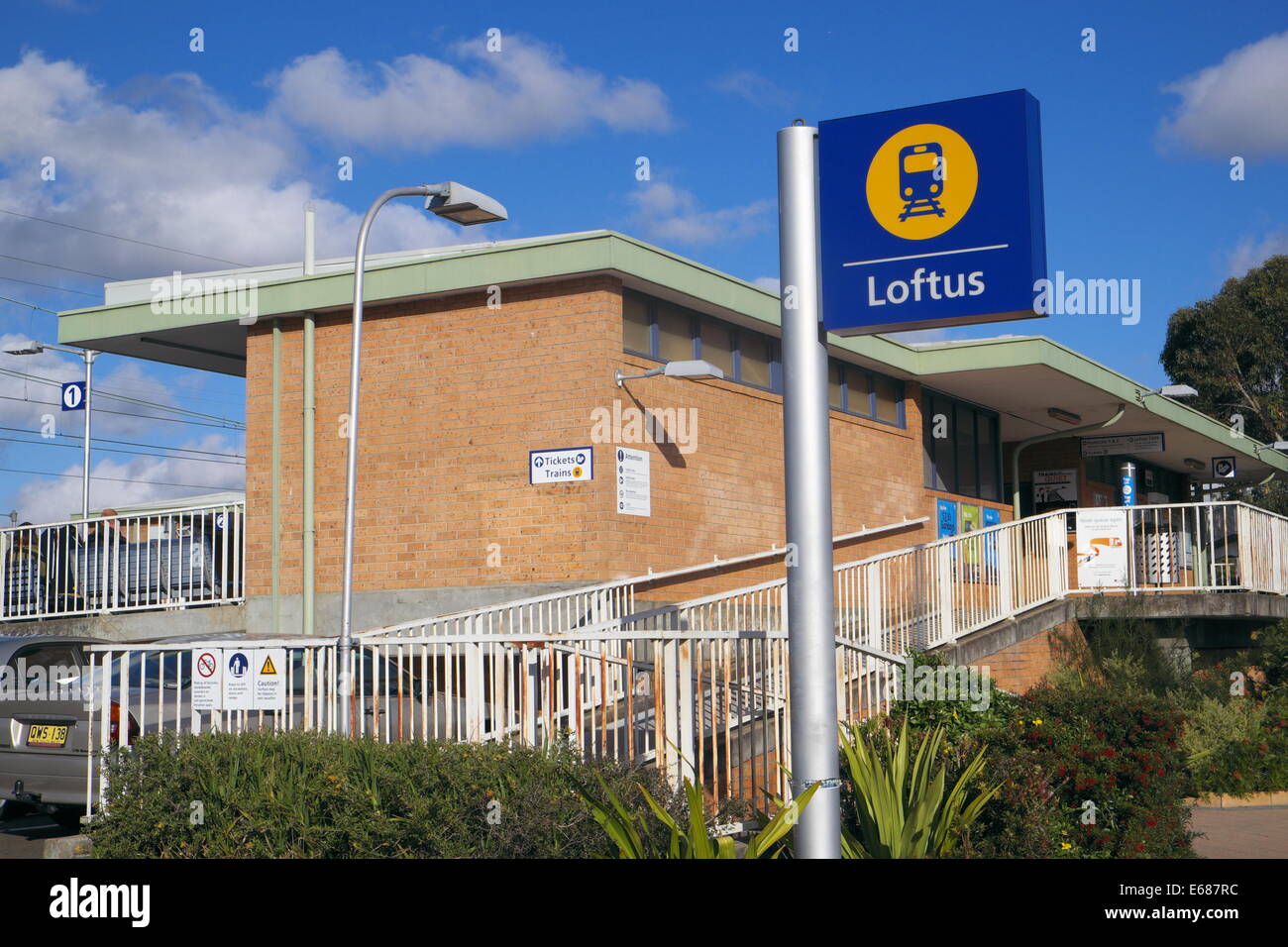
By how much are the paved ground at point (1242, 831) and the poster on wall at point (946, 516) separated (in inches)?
393

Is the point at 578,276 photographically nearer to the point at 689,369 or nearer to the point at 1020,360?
the point at 689,369

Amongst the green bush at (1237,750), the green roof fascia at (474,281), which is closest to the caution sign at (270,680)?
the green roof fascia at (474,281)

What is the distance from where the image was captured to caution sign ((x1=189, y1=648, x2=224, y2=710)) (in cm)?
923

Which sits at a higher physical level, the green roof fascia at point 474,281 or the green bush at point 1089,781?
the green roof fascia at point 474,281

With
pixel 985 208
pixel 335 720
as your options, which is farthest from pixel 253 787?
pixel 985 208

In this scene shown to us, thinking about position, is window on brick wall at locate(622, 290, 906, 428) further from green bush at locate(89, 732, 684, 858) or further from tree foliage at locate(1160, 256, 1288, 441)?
tree foliage at locate(1160, 256, 1288, 441)

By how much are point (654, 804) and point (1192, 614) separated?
1207 cm

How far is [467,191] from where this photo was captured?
39.9 feet

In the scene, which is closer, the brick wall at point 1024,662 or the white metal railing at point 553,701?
the white metal railing at point 553,701

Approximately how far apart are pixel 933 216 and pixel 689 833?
303cm

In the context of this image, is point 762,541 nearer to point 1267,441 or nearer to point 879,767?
point 879,767

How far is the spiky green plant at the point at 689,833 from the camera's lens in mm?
5672

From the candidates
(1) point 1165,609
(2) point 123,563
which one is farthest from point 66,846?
(1) point 1165,609

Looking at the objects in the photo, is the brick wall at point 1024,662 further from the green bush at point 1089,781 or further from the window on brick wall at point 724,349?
the green bush at point 1089,781
